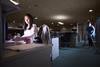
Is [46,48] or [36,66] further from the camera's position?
[46,48]

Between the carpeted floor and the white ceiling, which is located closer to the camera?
the carpeted floor

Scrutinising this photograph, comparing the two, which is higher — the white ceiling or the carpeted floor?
the white ceiling

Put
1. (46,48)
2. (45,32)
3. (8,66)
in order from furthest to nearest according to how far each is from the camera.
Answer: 1. (45,32)
2. (46,48)
3. (8,66)

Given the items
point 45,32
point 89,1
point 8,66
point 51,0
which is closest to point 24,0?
point 51,0

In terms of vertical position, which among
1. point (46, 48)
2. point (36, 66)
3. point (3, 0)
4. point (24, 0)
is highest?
point (24, 0)

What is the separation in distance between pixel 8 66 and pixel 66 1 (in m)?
9.95

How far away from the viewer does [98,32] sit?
9.20m

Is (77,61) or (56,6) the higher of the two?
(56,6)

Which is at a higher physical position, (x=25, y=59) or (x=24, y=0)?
(x=24, y=0)

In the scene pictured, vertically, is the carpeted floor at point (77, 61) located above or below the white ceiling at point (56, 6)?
below

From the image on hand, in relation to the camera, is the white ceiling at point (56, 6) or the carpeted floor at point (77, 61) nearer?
the carpeted floor at point (77, 61)

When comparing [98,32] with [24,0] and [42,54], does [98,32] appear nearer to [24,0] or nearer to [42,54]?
[24,0]

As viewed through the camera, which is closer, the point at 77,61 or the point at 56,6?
the point at 77,61

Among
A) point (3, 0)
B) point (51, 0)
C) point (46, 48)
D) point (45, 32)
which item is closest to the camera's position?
point (3, 0)
